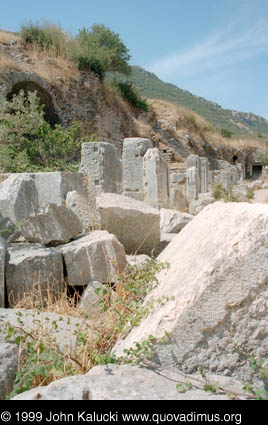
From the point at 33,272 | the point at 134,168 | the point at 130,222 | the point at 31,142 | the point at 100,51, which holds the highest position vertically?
the point at 100,51

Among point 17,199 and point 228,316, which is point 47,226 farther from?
point 228,316

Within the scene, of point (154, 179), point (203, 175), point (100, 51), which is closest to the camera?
point (154, 179)

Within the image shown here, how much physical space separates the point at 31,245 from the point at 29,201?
498 mm

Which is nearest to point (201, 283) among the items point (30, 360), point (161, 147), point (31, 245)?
point (30, 360)

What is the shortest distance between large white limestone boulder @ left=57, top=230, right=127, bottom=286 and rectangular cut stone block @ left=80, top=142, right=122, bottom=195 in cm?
251

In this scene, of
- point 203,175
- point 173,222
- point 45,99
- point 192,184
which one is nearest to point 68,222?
point 173,222

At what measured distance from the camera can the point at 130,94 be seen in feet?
76.7

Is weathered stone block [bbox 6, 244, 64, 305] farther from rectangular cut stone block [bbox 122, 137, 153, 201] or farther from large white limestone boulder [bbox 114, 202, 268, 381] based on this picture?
rectangular cut stone block [bbox 122, 137, 153, 201]

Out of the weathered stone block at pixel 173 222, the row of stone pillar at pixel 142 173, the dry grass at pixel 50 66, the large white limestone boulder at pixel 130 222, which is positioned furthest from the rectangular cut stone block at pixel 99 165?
the dry grass at pixel 50 66

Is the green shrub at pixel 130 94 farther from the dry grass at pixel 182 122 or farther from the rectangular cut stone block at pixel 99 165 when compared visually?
the rectangular cut stone block at pixel 99 165

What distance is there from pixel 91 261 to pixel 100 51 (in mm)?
19218

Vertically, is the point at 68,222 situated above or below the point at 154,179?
below

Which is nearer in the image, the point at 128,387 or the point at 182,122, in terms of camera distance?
the point at 128,387

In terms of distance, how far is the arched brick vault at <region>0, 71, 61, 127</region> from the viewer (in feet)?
48.2
